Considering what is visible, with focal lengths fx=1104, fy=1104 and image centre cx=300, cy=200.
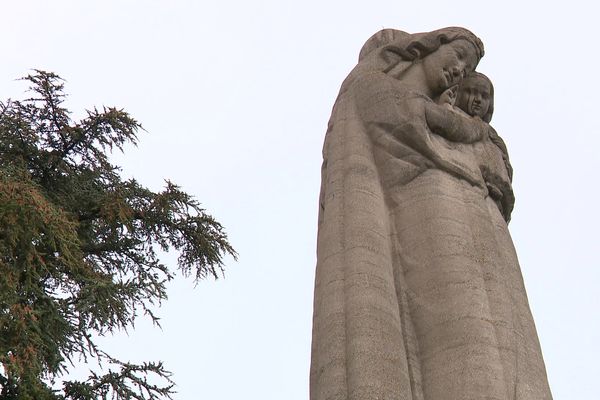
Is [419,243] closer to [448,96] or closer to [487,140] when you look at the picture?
[487,140]

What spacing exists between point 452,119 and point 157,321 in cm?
570

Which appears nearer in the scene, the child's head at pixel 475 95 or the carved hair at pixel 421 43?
the carved hair at pixel 421 43

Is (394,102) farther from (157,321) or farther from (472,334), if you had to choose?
(157,321)

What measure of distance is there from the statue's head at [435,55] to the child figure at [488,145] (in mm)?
149

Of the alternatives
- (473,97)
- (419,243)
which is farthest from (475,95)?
(419,243)

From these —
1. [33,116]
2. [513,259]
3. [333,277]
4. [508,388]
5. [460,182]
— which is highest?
[33,116]

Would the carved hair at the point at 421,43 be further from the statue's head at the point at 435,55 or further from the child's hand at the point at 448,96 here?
the child's hand at the point at 448,96

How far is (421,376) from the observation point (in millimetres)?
7434

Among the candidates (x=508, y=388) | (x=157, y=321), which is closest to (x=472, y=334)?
(x=508, y=388)

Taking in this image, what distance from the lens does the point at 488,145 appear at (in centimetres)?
940

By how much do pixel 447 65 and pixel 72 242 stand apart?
491cm

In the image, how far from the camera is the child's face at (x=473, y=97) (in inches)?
387

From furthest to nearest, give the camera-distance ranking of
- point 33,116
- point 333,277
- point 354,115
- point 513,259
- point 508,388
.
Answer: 1. point 33,116
2. point 354,115
3. point 513,259
4. point 333,277
5. point 508,388

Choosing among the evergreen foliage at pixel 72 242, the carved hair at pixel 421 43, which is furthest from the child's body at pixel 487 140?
the evergreen foliage at pixel 72 242
